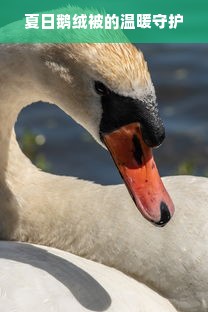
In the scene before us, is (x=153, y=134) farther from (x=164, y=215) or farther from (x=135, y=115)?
(x=164, y=215)

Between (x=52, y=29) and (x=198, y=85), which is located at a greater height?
(x=52, y=29)

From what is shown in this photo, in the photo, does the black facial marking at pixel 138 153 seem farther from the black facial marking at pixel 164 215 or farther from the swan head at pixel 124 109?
the black facial marking at pixel 164 215

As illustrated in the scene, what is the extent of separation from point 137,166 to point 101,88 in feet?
0.95

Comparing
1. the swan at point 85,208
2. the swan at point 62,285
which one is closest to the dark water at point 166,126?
the swan at point 85,208

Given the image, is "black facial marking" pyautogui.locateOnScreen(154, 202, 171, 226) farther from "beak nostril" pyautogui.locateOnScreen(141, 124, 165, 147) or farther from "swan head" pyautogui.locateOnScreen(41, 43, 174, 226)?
"beak nostril" pyautogui.locateOnScreen(141, 124, 165, 147)

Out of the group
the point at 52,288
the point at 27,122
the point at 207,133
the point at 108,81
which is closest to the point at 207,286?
the point at 52,288

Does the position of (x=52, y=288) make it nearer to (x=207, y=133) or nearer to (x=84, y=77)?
(x=84, y=77)

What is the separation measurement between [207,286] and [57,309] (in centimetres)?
73

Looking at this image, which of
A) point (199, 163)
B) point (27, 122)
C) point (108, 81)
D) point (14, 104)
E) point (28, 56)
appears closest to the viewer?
point (108, 81)

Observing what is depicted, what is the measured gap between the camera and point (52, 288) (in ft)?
10.1

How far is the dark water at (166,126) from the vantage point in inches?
223

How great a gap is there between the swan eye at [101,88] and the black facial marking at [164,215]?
1.35 feet

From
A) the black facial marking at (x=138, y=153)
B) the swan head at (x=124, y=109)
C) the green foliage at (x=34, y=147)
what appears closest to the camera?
the swan head at (x=124, y=109)

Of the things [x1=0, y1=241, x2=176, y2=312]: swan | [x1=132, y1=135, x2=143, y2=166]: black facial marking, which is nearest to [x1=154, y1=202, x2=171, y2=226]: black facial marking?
[x1=132, y1=135, x2=143, y2=166]: black facial marking
